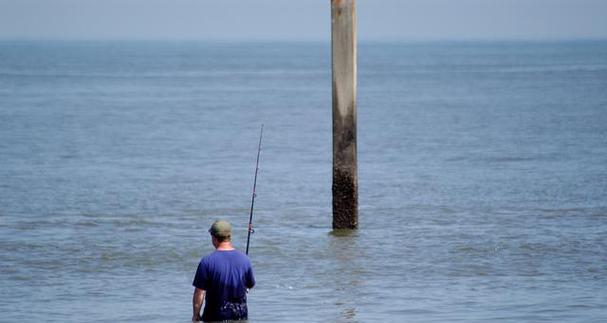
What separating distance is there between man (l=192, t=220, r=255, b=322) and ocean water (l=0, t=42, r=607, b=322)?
82.5 inches

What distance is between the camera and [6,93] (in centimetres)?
6128

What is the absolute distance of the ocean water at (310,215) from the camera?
12.6 m

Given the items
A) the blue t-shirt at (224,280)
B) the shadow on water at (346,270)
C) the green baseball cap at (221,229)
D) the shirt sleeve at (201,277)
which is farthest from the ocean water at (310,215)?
the green baseball cap at (221,229)

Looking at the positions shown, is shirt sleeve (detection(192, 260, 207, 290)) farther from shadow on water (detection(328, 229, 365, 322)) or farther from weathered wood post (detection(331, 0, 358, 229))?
weathered wood post (detection(331, 0, 358, 229))

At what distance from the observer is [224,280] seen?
9172 millimetres

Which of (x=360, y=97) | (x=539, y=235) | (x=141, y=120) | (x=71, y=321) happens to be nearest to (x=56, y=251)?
(x=71, y=321)

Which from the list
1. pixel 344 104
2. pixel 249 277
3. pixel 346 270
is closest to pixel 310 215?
pixel 344 104

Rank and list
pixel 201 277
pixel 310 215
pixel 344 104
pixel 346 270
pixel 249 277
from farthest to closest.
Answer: pixel 310 215 < pixel 344 104 < pixel 346 270 < pixel 249 277 < pixel 201 277

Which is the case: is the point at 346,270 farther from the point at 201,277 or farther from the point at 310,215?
the point at 201,277

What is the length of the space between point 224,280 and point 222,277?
0.09ft

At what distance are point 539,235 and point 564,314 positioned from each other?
564 cm

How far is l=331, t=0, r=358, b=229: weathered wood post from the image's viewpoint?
1477 cm

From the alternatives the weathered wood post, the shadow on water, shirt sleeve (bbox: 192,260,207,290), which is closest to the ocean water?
the shadow on water

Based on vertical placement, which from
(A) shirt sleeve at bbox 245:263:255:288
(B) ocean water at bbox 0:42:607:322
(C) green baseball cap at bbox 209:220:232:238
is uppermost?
(C) green baseball cap at bbox 209:220:232:238
